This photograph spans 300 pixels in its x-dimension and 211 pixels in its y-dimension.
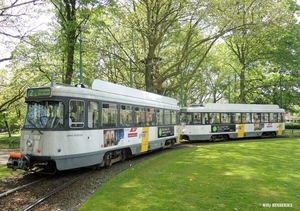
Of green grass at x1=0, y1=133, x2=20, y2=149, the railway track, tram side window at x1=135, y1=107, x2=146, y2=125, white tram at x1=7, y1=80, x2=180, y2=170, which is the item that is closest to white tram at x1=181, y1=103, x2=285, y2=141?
tram side window at x1=135, y1=107, x2=146, y2=125

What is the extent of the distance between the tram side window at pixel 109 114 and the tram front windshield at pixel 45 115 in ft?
6.76

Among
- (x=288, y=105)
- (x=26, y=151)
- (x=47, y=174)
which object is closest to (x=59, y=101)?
(x=26, y=151)

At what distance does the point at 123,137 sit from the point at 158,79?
12130 millimetres

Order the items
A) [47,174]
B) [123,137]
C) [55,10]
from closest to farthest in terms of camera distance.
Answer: [47,174] → [123,137] → [55,10]

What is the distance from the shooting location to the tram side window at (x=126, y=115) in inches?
488

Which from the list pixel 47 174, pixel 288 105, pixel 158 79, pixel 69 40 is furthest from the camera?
pixel 288 105

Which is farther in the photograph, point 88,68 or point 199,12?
point 88,68

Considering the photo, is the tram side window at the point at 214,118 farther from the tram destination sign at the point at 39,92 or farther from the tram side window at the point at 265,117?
the tram destination sign at the point at 39,92

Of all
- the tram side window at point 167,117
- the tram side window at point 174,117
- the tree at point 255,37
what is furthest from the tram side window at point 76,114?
the tree at point 255,37

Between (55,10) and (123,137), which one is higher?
(55,10)

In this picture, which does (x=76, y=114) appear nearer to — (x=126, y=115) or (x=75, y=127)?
(x=75, y=127)

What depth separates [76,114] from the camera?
9.60 m

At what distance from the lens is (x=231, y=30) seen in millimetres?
23031

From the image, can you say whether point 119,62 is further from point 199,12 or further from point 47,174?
point 47,174
